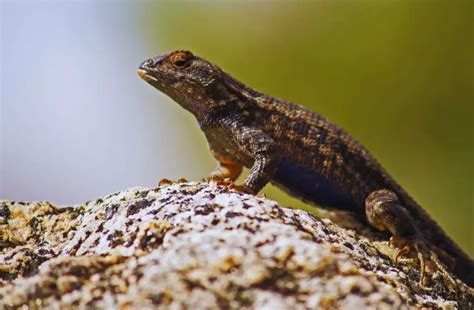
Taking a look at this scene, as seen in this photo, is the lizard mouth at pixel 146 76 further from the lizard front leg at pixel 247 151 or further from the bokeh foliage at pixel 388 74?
the bokeh foliage at pixel 388 74

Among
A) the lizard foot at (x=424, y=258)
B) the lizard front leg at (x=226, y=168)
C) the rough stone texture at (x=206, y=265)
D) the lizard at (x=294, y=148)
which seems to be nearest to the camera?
the rough stone texture at (x=206, y=265)

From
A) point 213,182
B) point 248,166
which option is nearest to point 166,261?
point 213,182

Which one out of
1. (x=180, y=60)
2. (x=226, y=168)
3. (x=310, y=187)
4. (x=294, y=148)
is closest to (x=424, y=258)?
(x=310, y=187)

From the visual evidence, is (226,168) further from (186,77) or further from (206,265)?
(206,265)

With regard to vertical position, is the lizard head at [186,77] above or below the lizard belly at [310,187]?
above

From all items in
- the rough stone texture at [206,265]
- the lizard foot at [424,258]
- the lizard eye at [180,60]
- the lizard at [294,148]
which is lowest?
the rough stone texture at [206,265]

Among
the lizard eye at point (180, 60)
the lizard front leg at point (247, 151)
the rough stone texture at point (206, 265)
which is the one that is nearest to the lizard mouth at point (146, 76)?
the lizard eye at point (180, 60)

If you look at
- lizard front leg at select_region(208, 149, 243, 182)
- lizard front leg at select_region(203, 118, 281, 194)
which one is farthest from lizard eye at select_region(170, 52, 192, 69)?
lizard front leg at select_region(208, 149, 243, 182)

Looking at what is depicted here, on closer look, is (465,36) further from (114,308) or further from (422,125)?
(114,308)
